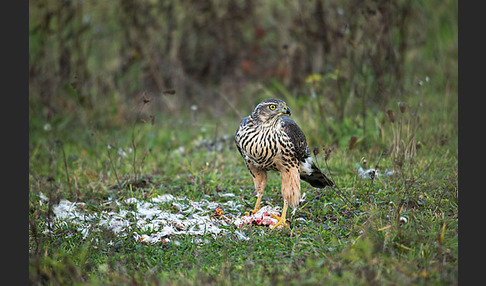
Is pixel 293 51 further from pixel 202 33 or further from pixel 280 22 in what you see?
pixel 202 33

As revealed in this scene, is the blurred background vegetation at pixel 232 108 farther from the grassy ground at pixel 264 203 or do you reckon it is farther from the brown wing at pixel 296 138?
the brown wing at pixel 296 138

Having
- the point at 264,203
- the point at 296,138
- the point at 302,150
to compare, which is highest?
the point at 296,138

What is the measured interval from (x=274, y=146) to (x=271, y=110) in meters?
0.33

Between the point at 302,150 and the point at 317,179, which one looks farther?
the point at 317,179

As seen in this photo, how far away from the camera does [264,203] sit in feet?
18.4

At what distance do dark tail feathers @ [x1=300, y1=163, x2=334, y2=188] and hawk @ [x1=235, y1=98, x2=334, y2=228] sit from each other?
0.21 meters

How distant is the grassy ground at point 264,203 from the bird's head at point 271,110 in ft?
1.85

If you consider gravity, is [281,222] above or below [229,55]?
below

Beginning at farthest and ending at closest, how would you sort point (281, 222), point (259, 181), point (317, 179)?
point (317, 179)
point (259, 181)
point (281, 222)

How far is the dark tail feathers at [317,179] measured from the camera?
17.8 ft

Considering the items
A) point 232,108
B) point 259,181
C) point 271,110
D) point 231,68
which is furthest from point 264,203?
point 231,68

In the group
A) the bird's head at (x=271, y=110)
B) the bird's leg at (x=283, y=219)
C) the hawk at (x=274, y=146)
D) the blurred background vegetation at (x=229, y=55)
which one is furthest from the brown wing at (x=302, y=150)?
the blurred background vegetation at (x=229, y=55)

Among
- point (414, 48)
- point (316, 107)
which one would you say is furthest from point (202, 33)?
point (414, 48)

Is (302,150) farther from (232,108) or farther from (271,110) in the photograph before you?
(232,108)
